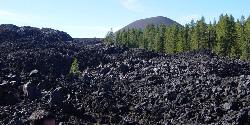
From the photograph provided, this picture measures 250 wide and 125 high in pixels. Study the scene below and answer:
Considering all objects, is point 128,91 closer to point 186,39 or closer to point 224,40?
point 224,40

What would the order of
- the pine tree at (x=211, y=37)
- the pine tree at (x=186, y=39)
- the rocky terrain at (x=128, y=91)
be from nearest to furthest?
the rocky terrain at (x=128, y=91) < the pine tree at (x=211, y=37) < the pine tree at (x=186, y=39)

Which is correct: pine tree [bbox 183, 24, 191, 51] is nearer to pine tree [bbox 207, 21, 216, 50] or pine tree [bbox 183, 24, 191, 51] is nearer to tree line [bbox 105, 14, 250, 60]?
tree line [bbox 105, 14, 250, 60]

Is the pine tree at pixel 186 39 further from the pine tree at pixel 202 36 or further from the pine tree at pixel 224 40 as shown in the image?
the pine tree at pixel 224 40

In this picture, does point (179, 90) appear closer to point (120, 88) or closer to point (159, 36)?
point (120, 88)

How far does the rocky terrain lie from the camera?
40.7 m

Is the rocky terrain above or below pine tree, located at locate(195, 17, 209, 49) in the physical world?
Result: below

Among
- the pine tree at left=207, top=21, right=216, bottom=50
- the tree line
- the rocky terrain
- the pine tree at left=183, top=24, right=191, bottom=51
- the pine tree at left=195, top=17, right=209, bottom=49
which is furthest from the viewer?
the pine tree at left=183, top=24, right=191, bottom=51

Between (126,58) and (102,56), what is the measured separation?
6.91 metres

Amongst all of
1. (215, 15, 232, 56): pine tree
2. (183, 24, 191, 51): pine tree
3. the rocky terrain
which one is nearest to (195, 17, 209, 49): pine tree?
(183, 24, 191, 51): pine tree

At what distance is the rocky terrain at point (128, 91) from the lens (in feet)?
134

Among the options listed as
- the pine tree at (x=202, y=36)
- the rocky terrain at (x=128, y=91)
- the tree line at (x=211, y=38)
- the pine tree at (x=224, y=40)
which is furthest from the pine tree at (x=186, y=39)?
the rocky terrain at (x=128, y=91)

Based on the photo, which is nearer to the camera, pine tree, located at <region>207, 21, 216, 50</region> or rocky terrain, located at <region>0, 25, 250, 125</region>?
rocky terrain, located at <region>0, 25, 250, 125</region>

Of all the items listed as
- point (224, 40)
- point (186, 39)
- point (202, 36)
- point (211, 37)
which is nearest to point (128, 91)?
point (224, 40)

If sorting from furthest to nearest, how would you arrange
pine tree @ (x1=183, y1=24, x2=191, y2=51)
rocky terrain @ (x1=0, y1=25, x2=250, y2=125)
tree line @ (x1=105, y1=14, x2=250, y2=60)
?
pine tree @ (x1=183, y1=24, x2=191, y2=51) → tree line @ (x1=105, y1=14, x2=250, y2=60) → rocky terrain @ (x1=0, y1=25, x2=250, y2=125)
